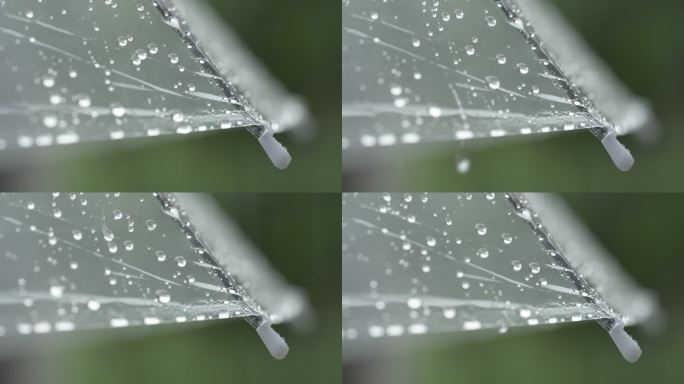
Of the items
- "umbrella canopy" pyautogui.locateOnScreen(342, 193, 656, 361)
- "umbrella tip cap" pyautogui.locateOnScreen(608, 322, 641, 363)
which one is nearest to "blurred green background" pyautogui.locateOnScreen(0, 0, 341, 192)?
"umbrella canopy" pyautogui.locateOnScreen(342, 193, 656, 361)

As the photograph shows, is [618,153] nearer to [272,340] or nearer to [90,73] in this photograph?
[272,340]

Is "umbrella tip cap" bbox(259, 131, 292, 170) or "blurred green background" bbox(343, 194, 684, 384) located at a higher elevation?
"umbrella tip cap" bbox(259, 131, 292, 170)

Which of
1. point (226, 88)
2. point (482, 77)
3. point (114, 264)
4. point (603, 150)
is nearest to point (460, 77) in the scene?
point (482, 77)

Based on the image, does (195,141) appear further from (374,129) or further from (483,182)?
(483,182)

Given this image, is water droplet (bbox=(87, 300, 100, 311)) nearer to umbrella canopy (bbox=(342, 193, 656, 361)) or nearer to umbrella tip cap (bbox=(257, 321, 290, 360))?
umbrella tip cap (bbox=(257, 321, 290, 360))

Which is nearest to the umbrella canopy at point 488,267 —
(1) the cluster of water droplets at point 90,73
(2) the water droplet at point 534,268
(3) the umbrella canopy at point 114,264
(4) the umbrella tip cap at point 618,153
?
(2) the water droplet at point 534,268
